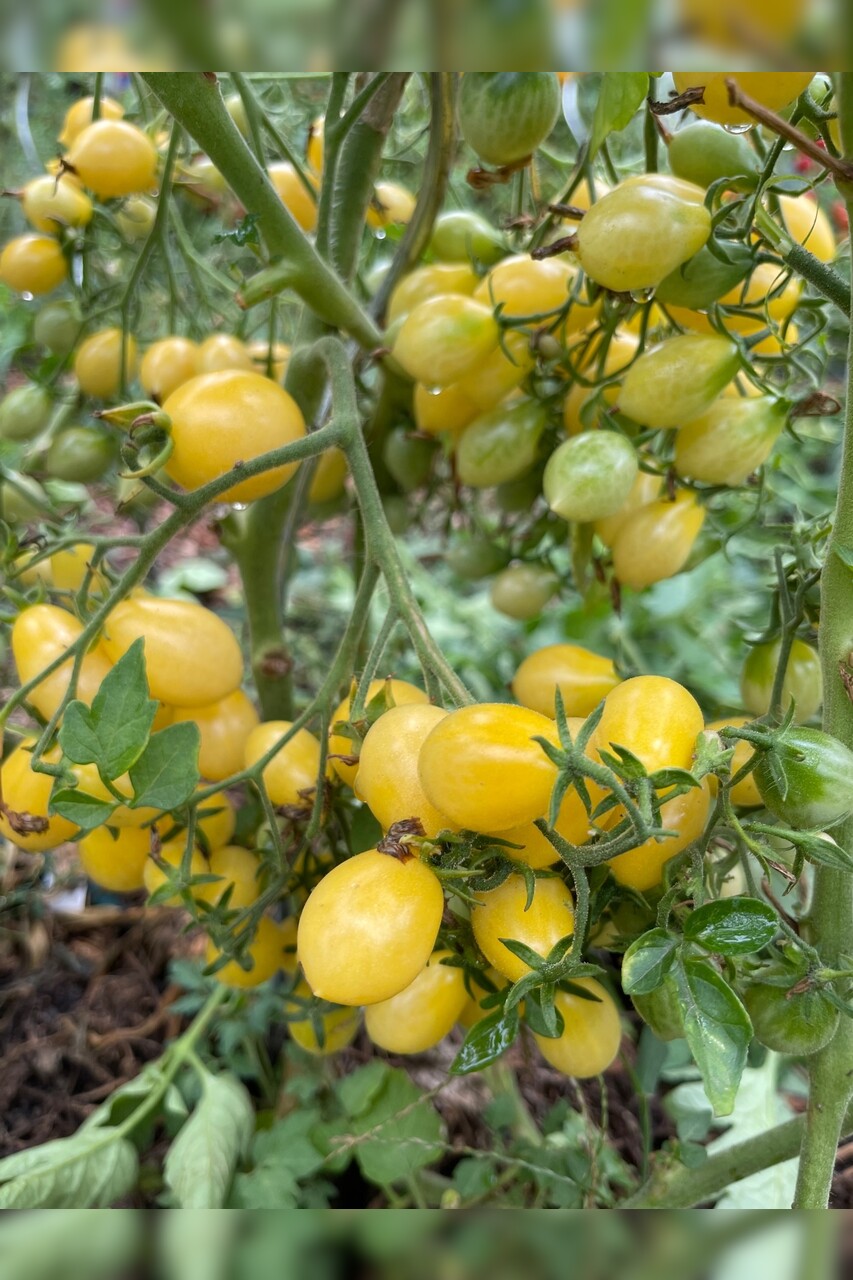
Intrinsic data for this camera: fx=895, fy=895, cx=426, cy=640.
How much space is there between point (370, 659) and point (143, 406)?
0.60ft

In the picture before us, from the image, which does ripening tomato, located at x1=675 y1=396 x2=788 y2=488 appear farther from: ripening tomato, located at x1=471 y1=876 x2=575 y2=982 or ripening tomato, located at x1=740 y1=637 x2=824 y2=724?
ripening tomato, located at x1=471 y1=876 x2=575 y2=982

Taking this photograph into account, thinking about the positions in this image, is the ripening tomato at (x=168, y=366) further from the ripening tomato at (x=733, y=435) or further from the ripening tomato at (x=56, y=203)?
the ripening tomato at (x=733, y=435)

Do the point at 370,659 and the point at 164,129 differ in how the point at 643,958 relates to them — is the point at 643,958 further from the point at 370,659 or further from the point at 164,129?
the point at 164,129

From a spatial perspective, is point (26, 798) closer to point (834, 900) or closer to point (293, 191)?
point (834, 900)

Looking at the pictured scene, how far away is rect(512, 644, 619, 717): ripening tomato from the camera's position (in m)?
0.57

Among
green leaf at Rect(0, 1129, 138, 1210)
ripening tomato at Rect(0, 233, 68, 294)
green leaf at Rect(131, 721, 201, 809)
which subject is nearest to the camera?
green leaf at Rect(131, 721, 201, 809)

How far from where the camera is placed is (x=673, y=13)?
257 mm

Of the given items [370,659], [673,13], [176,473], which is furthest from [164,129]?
[673,13]

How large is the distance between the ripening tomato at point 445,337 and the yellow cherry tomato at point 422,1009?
14.8 inches

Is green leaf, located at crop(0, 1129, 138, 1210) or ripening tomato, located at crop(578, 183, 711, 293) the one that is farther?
green leaf, located at crop(0, 1129, 138, 1210)

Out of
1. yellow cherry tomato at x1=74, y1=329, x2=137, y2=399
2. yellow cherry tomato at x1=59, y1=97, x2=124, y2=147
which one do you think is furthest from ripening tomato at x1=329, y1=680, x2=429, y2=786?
yellow cherry tomato at x1=59, y1=97, x2=124, y2=147

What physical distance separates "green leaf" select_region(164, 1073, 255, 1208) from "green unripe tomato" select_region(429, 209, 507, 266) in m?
0.72

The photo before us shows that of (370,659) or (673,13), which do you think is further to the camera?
(370,659)

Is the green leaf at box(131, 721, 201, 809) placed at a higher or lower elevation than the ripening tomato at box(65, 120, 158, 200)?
lower
